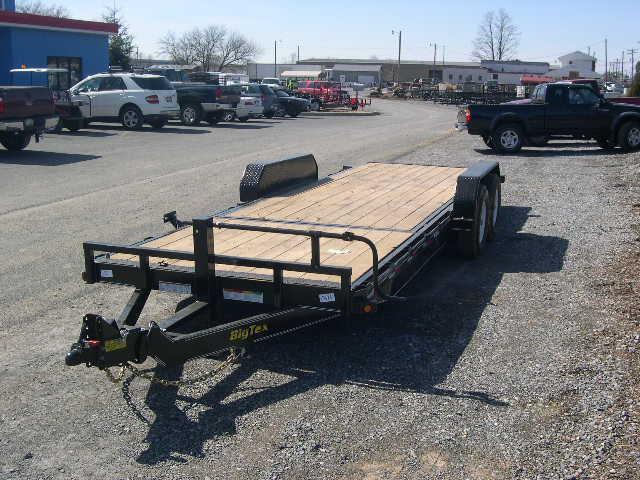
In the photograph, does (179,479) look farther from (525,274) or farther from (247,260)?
(525,274)

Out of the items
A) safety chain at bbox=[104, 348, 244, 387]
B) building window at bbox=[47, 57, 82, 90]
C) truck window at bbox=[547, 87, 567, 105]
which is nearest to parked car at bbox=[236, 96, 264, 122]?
building window at bbox=[47, 57, 82, 90]

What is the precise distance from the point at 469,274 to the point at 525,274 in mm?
562

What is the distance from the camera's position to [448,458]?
4254mm

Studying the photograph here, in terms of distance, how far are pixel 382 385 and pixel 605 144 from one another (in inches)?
691

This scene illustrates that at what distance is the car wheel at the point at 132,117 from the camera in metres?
26.1

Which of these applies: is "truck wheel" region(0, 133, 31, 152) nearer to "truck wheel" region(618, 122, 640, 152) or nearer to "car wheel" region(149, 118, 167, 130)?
"car wheel" region(149, 118, 167, 130)

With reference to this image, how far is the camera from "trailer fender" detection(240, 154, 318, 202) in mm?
8508

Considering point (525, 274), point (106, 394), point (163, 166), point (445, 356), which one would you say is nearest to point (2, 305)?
point (106, 394)

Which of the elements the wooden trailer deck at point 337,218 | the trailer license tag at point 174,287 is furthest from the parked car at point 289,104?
the trailer license tag at point 174,287

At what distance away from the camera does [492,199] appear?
947cm

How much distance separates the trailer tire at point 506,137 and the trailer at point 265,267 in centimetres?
1219

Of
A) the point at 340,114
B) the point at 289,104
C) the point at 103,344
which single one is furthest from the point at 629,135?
the point at 340,114

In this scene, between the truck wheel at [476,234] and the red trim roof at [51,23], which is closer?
the truck wheel at [476,234]

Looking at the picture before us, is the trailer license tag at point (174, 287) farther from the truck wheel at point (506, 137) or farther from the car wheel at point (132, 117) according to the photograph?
the car wheel at point (132, 117)
